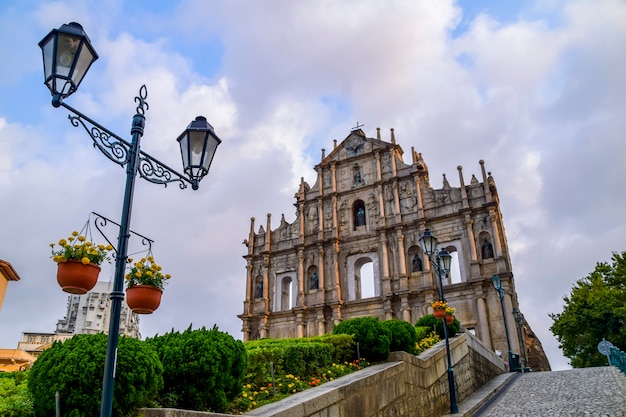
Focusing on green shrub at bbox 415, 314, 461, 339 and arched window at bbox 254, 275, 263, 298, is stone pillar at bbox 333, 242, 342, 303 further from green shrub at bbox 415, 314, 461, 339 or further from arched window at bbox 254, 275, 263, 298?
green shrub at bbox 415, 314, 461, 339

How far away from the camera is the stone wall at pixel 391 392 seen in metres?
6.18

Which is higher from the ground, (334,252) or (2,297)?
(334,252)

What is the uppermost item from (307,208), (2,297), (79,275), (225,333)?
(307,208)

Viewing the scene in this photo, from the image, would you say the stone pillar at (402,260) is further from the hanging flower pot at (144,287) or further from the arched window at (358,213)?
the hanging flower pot at (144,287)

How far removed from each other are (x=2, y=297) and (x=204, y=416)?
43.3 feet

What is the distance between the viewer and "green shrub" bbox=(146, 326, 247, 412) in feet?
19.5

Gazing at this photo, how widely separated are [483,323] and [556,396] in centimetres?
1244

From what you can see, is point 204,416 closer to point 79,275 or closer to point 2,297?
point 79,275

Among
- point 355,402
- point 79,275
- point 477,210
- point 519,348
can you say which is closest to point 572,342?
point 519,348

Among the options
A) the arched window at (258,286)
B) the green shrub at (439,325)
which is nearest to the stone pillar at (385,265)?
the arched window at (258,286)

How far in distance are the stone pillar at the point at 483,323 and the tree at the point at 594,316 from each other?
27.7 feet

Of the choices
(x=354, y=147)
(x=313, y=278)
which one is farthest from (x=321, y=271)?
(x=354, y=147)

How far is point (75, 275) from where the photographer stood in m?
5.05

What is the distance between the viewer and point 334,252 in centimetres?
3119
